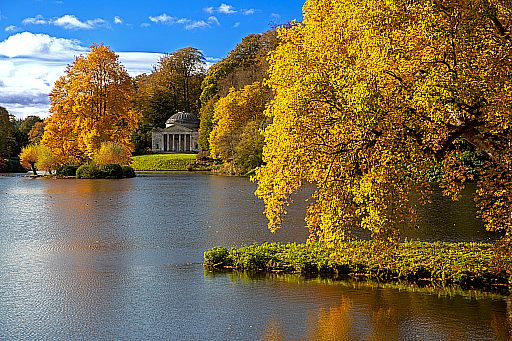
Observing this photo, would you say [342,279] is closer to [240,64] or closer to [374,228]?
[374,228]

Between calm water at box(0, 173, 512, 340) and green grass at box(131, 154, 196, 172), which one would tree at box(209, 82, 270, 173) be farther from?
calm water at box(0, 173, 512, 340)

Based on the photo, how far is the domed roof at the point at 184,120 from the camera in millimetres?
87750

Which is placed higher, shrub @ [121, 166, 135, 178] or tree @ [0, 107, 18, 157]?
tree @ [0, 107, 18, 157]

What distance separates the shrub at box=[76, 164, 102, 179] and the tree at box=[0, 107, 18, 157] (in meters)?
32.8

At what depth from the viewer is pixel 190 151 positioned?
295 ft

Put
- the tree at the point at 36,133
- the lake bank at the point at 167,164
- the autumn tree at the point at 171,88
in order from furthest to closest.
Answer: the autumn tree at the point at 171,88 → the tree at the point at 36,133 → the lake bank at the point at 167,164

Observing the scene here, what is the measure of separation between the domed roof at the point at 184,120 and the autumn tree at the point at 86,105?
30.2m

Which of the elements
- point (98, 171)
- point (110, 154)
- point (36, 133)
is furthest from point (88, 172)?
point (36, 133)

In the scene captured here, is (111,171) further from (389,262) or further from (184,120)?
(389,262)

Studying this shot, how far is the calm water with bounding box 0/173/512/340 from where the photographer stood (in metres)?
9.29

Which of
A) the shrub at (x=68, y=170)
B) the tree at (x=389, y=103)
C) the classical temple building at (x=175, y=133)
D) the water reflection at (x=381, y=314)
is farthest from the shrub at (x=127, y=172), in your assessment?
the tree at (x=389, y=103)

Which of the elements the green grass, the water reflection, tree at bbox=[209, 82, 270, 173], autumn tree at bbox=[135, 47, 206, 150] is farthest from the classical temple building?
the water reflection

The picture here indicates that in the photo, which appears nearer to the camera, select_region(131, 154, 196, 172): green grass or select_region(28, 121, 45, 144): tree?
select_region(131, 154, 196, 172): green grass

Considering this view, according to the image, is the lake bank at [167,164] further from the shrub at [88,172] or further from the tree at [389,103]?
the tree at [389,103]
